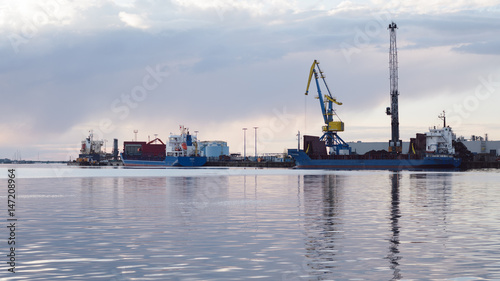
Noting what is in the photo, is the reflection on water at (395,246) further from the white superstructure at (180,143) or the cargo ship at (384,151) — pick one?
the white superstructure at (180,143)

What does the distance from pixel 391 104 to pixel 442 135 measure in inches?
918

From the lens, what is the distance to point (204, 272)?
47.4 ft

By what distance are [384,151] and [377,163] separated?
11.5m

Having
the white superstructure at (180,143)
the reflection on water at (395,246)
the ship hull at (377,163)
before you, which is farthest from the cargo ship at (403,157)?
the reflection on water at (395,246)

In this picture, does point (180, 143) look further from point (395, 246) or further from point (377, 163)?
point (395, 246)

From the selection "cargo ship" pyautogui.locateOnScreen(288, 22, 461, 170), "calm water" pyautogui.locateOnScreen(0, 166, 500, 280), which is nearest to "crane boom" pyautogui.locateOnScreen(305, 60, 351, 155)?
"cargo ship" pyautogui.locateOnScreen(288, 22, 461, 170)

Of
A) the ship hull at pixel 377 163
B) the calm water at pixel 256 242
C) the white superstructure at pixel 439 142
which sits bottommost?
the calm water at pixel 256 242

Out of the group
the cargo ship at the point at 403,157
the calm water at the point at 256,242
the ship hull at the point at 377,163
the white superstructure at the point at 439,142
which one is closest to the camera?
the calm water at the point at 256,242

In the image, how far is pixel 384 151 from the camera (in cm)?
16638

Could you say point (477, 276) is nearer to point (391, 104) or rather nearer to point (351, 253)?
point (351, 253)

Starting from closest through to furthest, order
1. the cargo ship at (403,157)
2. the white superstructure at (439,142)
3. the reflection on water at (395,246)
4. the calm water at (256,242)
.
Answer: the calm water at (256,242)
the reflection on water at (395,246)
the cargo ship at (403,157)
the white superstructure at (439,142)

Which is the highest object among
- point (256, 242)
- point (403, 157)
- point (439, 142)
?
point (439, 142)

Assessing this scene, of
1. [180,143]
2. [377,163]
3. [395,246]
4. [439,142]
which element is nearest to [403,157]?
[377,163]

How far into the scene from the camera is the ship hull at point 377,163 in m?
148
